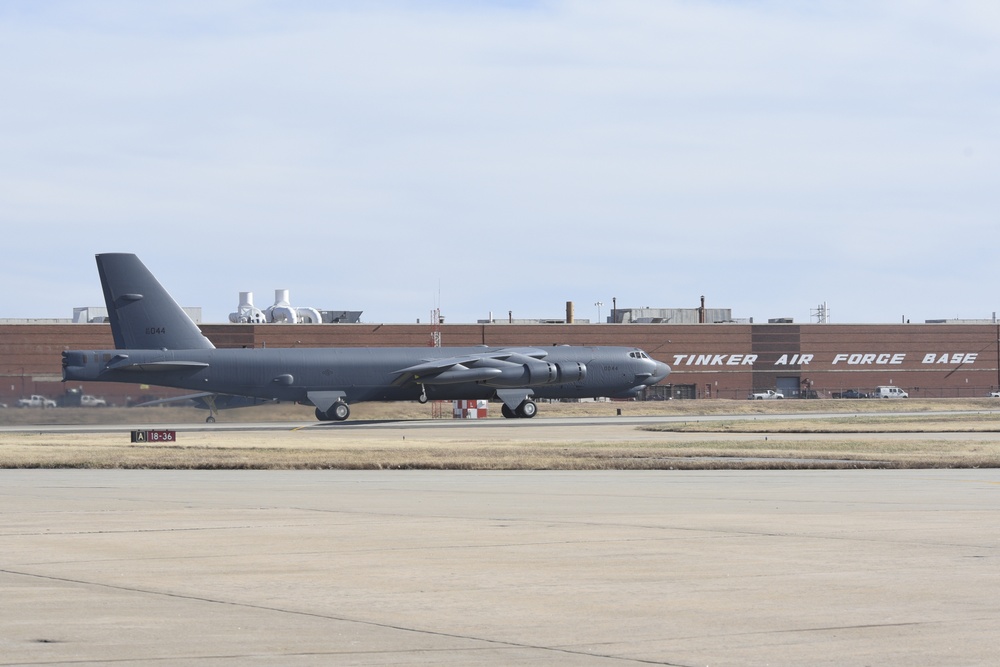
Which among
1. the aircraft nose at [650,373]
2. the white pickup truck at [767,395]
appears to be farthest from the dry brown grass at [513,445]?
the white pickup truck at [767,395]

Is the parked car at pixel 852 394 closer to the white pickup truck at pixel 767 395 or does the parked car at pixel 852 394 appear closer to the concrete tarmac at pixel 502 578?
the white pickup truck at pixel 767 395

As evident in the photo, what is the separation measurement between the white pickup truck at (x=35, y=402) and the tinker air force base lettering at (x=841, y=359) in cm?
6702

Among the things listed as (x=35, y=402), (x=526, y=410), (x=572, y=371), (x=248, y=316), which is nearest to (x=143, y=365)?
(x=35, y=402)

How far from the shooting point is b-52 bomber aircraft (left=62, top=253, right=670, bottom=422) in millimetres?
65688

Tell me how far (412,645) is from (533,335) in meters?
107

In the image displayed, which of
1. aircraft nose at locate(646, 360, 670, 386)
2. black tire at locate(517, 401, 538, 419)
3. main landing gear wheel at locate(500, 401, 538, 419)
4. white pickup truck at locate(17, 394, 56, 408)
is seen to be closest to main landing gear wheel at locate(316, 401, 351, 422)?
main landing gear wheel at locate(500, 401, 538, 419)

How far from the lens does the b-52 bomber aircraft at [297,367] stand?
216ft

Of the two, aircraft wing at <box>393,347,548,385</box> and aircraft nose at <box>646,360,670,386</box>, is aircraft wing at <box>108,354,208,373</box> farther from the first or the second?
aircraft nose at <box>646,360,670,386</box>

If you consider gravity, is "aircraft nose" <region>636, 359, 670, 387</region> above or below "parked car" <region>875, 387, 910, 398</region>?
above

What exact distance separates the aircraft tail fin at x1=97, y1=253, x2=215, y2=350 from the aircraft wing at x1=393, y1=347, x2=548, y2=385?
38.6 ft

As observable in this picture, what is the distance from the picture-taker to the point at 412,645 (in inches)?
399

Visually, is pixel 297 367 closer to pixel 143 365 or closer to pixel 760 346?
pixel 143 365

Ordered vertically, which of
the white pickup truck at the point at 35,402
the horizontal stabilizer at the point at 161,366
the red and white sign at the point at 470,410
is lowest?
the red and white sign at the point at 470,410

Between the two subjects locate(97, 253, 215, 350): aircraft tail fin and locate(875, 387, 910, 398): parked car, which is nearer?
locate(97, 253, 215, 350): aircraft tail fin
